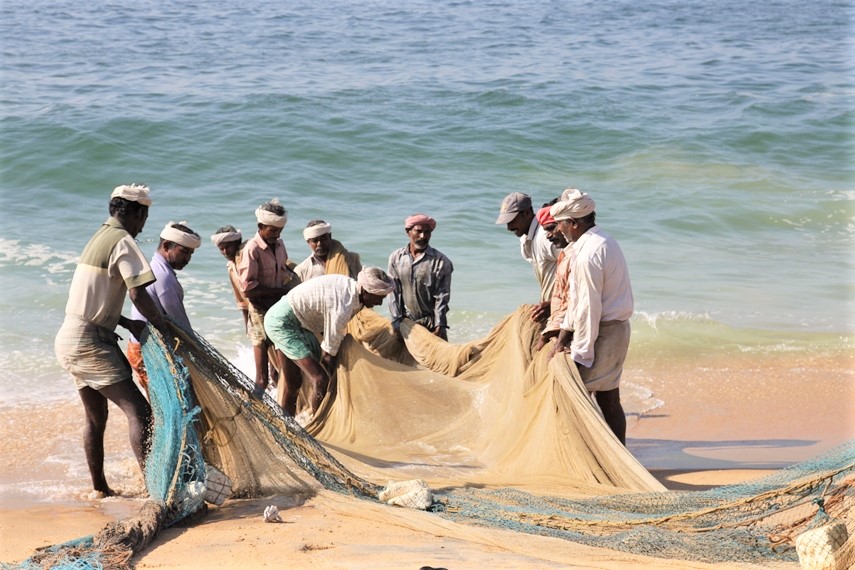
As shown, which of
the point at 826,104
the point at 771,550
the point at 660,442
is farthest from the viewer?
the point at 826,104

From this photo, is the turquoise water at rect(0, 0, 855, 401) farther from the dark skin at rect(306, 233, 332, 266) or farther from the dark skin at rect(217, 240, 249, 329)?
the dark skin at rect(306, 233, 332, 266)

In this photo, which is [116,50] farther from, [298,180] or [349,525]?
[349,525]

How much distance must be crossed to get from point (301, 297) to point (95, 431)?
1.39m

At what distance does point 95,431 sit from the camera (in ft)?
18.6

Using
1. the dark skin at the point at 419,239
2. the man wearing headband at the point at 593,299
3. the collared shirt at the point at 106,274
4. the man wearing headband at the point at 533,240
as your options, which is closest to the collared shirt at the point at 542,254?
the man wearing headband at the point at 533,240

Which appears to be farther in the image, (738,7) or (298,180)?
(738,7)

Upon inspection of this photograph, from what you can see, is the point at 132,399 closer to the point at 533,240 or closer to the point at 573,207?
the point at 573,207

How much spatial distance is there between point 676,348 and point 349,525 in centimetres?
558

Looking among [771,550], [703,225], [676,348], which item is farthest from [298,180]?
[771,550]

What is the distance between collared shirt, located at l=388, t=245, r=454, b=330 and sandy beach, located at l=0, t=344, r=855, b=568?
5.41 ft

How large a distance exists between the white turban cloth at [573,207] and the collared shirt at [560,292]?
20 cm

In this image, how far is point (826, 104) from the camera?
21.4 meters

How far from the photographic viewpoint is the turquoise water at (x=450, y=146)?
11438 millimetres

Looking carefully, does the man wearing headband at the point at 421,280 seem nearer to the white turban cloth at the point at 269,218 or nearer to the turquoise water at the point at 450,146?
the white turban cloth at the point at 269,218
